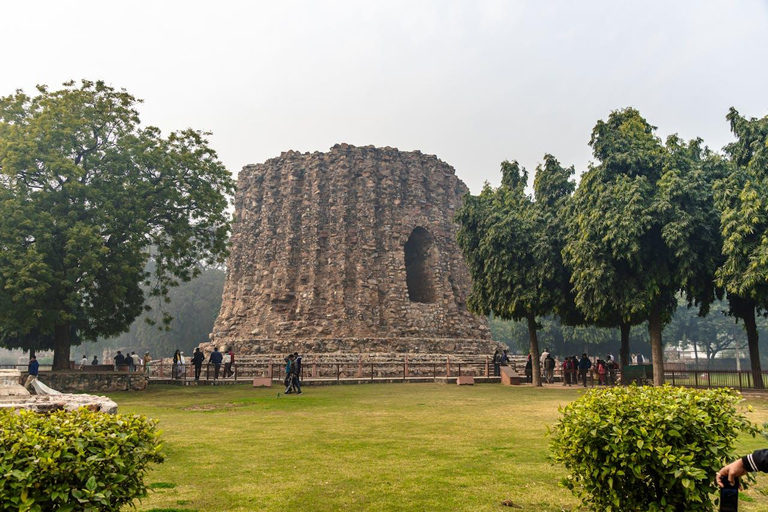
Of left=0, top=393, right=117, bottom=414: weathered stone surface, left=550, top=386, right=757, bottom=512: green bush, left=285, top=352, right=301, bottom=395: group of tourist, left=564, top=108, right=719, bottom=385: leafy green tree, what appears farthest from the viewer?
left=285, top=352, right=301, bottom=395: group of tourist

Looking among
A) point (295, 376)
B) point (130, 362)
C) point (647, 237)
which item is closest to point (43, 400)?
point (295, 376)

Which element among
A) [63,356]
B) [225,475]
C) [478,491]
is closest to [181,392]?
[63,356]

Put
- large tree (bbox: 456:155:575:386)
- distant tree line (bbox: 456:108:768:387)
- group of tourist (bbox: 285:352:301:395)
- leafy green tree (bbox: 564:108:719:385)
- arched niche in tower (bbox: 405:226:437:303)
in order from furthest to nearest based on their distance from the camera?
arched niche in tower (bbox: 405:226:437:303) → large tree (bbox: 456:155:575:386) → group of tourist (bbox: 285:352:301:395) → leafy green tree (bbox: 564:108:719:385) → distant tree line (bbox: 456:108:768:387)

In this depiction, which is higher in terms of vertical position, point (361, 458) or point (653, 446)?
point (653, 446)

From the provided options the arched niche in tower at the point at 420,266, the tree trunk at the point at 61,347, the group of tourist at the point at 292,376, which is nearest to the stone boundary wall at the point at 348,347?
the arched niche in tower at the point at 420,266

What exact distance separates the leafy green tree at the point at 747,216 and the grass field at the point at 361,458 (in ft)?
10.1

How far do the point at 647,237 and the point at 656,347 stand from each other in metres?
3.38

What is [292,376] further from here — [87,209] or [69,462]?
[69,462]

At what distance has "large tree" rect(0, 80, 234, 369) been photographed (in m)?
18.2

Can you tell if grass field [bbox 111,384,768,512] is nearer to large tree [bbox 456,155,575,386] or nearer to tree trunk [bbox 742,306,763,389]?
tree trunk [bbox 742,306,763,389]

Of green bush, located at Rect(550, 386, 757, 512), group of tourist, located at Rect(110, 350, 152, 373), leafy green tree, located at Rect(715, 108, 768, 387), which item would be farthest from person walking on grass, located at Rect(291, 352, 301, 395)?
green bush, located at Rect(550, 386, 757, 512)

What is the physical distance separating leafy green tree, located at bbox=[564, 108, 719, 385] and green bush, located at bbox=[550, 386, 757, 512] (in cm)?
1322

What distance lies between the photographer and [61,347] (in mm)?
20938

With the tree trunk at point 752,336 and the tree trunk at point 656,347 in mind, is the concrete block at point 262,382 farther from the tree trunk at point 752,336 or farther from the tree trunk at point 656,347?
the tree trunk at point 752,336
